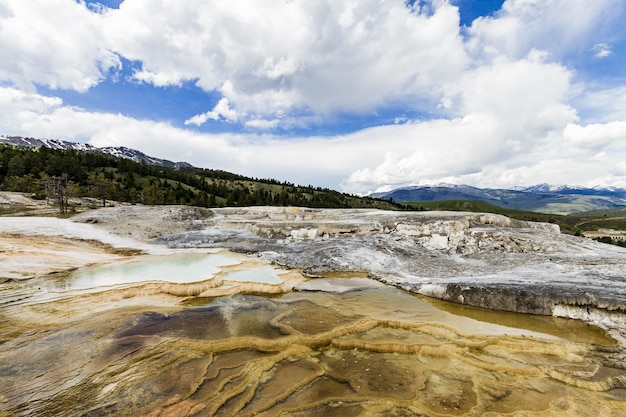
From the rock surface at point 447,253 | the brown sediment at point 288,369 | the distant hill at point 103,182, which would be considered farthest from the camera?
the distant hill at point 103,182

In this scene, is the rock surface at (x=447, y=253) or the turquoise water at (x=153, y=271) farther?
the turquoise water at (x=153, y=271)

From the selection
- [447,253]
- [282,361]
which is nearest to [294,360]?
[282,361]

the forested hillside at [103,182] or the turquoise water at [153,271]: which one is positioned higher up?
the forested hillside at [103,182]

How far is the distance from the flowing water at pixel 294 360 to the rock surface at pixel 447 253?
1091 millimetres

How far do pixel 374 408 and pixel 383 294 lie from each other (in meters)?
7.95

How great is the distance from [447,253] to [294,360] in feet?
52.1

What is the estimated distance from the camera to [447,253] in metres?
20.5

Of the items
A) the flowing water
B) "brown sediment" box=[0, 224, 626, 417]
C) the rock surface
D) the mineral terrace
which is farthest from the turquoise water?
the rock surface

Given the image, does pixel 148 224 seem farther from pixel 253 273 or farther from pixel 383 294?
pixel 383 294

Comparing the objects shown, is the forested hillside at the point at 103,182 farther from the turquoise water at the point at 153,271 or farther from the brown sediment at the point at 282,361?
the brown sediment at the point at 282,361

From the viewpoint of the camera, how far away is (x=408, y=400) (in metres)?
6.24

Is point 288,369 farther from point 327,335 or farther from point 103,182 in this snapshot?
point 103,182

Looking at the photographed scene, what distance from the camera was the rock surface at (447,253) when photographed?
11672 mm

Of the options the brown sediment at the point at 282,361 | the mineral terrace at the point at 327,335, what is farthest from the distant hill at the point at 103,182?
the brown sediment at the point at 282,361
